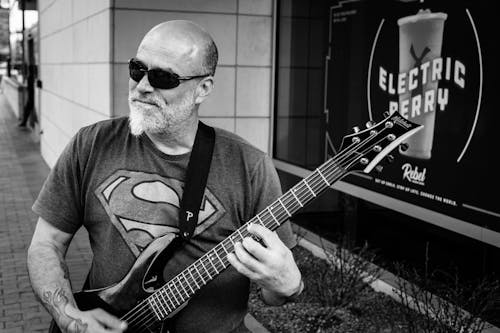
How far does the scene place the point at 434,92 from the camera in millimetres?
5664

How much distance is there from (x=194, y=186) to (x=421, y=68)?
3.53 metres

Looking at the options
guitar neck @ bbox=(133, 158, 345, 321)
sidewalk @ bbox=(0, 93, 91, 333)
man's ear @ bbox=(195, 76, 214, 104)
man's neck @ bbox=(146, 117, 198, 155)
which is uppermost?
man's ear @ bbox=(195, 76, 214, 104)

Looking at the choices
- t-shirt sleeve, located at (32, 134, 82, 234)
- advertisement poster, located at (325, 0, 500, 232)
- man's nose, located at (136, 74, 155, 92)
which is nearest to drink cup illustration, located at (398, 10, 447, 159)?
advertisement poster, located at (325, 0, 500, 232)

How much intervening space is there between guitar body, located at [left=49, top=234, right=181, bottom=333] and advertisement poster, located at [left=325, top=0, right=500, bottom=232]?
9.86ft

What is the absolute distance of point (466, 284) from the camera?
18.2ft

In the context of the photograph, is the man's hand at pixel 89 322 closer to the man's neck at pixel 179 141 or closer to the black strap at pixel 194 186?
the black strap at pixel 194 186

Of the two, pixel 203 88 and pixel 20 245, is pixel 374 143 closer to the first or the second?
pixel 203 88

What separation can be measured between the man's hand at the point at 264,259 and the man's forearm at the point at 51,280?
2.57 ft

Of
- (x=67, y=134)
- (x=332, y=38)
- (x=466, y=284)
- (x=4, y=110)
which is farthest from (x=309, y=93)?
(x=4, y=110)

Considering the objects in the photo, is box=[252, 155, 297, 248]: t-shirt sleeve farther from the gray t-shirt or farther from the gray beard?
the gray beard

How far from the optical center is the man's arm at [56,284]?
2.71m

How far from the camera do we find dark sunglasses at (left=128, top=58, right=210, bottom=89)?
2.67 metres

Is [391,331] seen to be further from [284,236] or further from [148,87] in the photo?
[148,87]

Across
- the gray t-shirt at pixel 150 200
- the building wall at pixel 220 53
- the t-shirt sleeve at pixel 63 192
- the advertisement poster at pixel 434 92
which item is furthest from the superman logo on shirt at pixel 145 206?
the building wall at pixel 220 53
